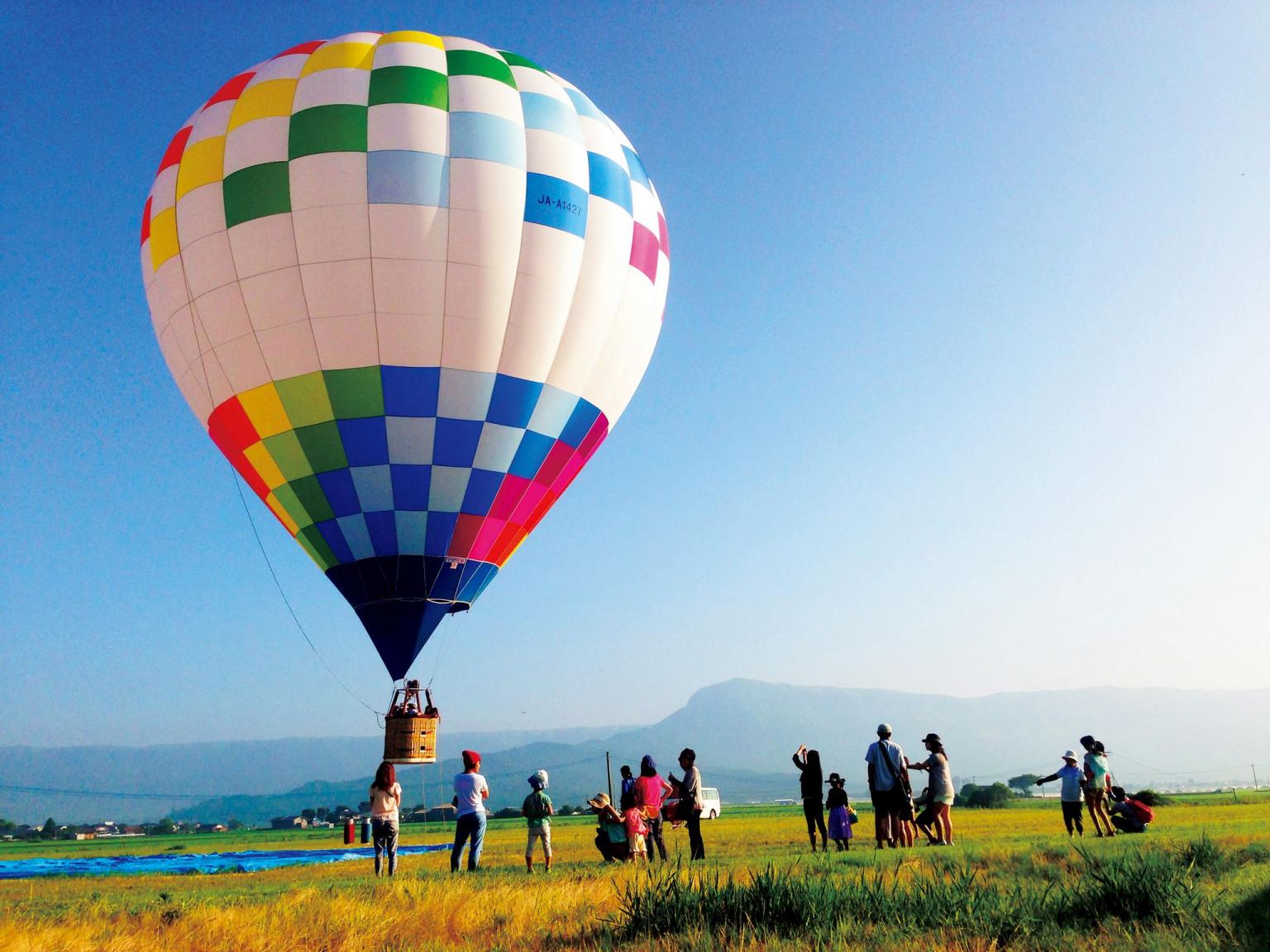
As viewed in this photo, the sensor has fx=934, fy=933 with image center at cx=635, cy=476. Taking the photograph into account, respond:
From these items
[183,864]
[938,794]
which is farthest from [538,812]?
[183,864]

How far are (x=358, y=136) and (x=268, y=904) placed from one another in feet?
51.2

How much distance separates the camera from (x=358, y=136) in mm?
19391

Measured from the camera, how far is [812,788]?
15.3m

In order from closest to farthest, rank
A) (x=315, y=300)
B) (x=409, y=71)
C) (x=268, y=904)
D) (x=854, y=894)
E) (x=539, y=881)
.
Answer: (x=854, y=894) → (x=268, y=904) → (x=539, y=881) → (x=315, y=300) → (x=409, y=71)

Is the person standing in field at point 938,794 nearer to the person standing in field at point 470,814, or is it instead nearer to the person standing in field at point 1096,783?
the person standing in field at point 1096,783

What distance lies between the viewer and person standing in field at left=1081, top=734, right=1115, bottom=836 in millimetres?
14906

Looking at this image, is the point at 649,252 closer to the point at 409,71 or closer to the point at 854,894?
the point at 409,71

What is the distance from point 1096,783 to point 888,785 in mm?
3899

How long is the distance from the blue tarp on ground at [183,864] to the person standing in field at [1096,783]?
15.9 m

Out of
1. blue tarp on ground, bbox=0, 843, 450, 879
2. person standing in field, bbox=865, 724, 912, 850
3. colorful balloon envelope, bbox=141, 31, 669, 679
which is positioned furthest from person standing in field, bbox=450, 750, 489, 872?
blue tarp on ground, bbox=0, 843, 450, 879

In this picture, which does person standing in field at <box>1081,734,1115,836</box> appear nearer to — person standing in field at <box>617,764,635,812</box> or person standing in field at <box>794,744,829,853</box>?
person standing in field at <box>794,744,829,853</box>

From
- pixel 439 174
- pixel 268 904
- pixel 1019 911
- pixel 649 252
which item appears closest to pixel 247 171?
pixel 439 174

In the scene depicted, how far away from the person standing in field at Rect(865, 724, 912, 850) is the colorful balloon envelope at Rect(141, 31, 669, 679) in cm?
1018

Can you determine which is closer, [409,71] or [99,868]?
[409,71]
